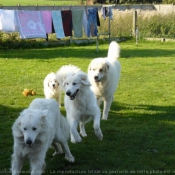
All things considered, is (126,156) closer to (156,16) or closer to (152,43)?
(152,43)

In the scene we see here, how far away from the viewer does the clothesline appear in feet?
55.1

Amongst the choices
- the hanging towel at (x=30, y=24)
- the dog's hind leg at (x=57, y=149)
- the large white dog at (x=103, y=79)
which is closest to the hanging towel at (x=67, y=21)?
the hanging towel at (x=30, y=24)

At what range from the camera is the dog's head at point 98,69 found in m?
8.02

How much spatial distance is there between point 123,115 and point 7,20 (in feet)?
33.1

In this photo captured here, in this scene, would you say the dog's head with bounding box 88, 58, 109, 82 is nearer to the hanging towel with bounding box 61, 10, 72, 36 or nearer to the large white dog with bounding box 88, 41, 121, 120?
the large white dog with bounding box 88, 41, 121, 120

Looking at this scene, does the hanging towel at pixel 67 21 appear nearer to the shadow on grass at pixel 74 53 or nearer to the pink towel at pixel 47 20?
the pink towel at pixel 47 20

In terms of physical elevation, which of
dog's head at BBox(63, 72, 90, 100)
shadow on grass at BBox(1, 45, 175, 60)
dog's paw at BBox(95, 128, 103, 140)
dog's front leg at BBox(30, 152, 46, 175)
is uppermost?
dog's head at BBox(63, 72, 90, 100)

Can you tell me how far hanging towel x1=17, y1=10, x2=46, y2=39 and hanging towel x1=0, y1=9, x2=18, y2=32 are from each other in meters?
0.31

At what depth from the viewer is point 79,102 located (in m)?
6.38

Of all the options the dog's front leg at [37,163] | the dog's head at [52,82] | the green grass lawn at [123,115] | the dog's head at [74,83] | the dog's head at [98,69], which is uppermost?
the dog's head at [74,83]

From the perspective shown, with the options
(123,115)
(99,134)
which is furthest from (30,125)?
(123,115)

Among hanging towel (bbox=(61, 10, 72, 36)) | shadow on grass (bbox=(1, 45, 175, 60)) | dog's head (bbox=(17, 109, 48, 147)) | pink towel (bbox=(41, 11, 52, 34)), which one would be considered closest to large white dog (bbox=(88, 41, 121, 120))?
dog's head (bbox=(17, 109, 48, 147))

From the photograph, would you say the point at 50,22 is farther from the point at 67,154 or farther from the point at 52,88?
the point at 67,154

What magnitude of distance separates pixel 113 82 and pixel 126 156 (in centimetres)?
303
